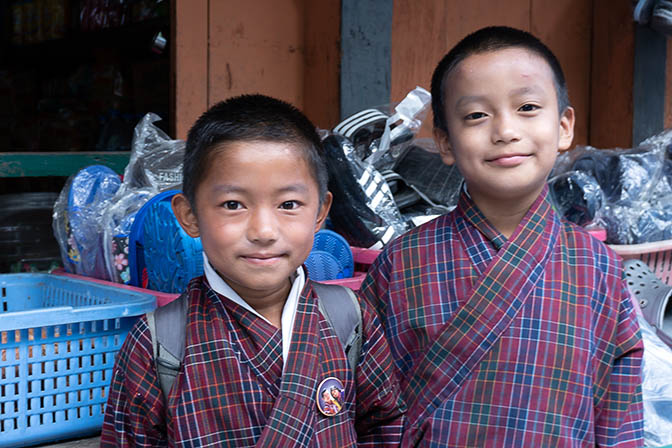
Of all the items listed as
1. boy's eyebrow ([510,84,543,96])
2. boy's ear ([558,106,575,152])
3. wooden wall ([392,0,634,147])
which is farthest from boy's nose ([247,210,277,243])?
wooden wall ([392,0,634,147])

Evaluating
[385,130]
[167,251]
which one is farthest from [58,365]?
[385,130]

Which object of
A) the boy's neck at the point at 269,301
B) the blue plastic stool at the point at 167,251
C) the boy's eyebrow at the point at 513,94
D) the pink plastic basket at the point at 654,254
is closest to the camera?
the boy's neck at the point at 269,301

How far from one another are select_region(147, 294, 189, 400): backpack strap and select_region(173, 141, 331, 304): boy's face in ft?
0.37

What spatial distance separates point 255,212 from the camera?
1.21 meters

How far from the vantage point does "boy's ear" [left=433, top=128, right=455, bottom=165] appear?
1.52m

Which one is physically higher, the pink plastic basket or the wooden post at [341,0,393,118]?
Answer: the wooden post at [341,0,393,118]

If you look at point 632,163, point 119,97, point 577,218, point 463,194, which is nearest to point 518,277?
point 463,194

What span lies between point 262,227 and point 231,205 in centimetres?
7

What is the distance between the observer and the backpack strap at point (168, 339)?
1.22 m

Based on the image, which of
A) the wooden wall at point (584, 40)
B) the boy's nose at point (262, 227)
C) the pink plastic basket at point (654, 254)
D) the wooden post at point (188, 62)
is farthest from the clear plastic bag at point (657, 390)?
the wooden wall at point (584, 40)

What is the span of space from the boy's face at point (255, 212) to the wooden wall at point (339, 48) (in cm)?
215

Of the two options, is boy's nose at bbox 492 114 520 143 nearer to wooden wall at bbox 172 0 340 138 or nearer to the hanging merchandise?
the hanging merchandise

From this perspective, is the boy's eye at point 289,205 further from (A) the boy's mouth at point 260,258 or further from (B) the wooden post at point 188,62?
(B) the wooden post at point 188,62

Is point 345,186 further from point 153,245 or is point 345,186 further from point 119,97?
point 119,97
